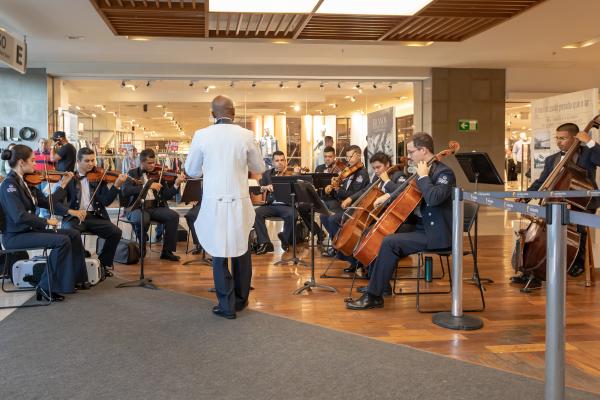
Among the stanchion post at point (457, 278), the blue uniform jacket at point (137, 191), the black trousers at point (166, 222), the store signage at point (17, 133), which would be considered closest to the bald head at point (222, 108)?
the stanchion post at point (457, 278)

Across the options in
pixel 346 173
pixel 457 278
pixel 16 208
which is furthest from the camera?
pixel 346 173

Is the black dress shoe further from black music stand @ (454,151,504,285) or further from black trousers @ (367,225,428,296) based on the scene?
black trousers @ (367,225,428,296)

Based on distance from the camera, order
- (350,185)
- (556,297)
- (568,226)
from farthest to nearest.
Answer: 1. (350,185)
2. (568,226)
3. (556,297)

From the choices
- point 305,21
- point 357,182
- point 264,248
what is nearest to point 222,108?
point 357,182

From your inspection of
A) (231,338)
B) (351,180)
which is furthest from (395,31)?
(231,338)

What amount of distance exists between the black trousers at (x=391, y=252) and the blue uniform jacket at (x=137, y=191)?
112 inches

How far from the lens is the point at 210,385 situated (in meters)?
2.72

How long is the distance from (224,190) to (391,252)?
1.27m

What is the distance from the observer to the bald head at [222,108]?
3.96 m

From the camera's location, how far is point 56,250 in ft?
15.1

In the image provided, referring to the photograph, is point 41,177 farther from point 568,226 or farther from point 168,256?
point 568,226

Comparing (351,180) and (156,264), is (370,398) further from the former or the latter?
(156,264)

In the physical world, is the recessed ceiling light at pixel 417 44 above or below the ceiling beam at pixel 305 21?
above

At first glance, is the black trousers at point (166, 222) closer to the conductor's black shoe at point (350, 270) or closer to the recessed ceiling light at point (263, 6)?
the conductor's black shoe at point (350, 270)
